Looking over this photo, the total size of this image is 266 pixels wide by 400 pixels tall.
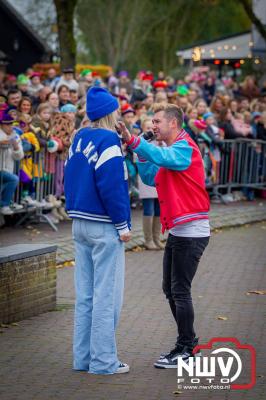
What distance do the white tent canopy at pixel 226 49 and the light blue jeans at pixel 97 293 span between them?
32396 mm

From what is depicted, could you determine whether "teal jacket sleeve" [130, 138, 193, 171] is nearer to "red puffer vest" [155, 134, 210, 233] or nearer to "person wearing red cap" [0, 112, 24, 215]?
"red puffer vest" [155, 134, 210, 233]

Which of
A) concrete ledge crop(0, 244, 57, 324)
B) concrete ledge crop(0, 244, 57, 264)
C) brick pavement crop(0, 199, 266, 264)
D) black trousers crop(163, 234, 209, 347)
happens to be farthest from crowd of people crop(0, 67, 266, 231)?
black trousers crop(163, 234, 209, 347)

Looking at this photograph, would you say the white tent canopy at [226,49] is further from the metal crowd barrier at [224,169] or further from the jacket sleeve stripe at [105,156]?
the jacket sleeve stripe at [105,156]

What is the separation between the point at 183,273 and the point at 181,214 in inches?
17.6

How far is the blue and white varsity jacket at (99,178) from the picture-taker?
8.13m

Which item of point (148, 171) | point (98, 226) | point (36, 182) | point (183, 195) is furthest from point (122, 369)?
point (36, 182)

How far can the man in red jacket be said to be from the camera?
8.56 m

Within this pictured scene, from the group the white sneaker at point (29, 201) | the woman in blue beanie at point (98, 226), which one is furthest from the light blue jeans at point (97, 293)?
the white sneaker at point (29, 201)

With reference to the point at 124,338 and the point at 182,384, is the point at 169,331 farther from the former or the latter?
the point at 182,384

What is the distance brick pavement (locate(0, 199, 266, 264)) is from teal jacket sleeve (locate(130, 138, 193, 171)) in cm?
523

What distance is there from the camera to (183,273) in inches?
338

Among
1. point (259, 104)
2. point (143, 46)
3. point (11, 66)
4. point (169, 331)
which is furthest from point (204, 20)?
point (169, 331)

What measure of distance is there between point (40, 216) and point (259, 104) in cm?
966

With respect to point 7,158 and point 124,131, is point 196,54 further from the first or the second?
point 124,131
